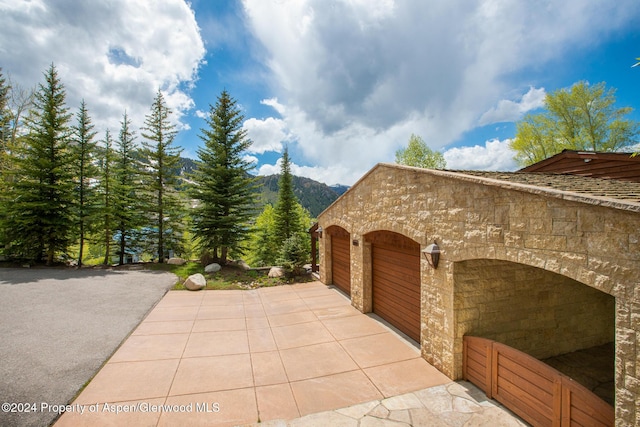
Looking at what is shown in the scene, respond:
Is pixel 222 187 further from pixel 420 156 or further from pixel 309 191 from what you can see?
pixel 309 191

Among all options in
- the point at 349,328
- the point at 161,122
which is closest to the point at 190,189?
the point at 161,122

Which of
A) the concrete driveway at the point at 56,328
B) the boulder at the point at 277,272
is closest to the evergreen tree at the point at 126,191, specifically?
the concrete driveway at the point at 56,328

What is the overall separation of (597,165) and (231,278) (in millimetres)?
13976

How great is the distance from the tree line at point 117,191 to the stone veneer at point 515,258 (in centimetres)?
794

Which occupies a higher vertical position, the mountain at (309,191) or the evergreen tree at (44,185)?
the mountain at (309,191)

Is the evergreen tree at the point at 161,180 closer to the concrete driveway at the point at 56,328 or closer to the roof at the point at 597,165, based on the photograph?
the concrete driveway at the point at 56,328

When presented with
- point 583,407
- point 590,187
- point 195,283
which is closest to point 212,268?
point 195,283

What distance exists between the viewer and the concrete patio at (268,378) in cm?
413

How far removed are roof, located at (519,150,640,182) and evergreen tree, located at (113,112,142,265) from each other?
18973 millimetres

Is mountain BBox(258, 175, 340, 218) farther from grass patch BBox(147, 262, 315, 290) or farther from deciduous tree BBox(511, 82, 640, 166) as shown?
grass patch BBox(147, 262, 315, 290)

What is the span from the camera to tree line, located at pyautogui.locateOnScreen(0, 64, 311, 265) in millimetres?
13148

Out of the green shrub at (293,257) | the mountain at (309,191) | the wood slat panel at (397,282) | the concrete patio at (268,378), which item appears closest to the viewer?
the concrete patio at (268,378)

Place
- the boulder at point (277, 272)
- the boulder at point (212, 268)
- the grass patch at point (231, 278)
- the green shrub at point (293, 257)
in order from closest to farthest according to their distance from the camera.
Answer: the grass patch at point (231, 278) → the green shrub at point (293, 257) → the boulder at point (277, 272) → the boulder at point (212, 268)

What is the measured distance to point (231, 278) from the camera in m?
12.4
